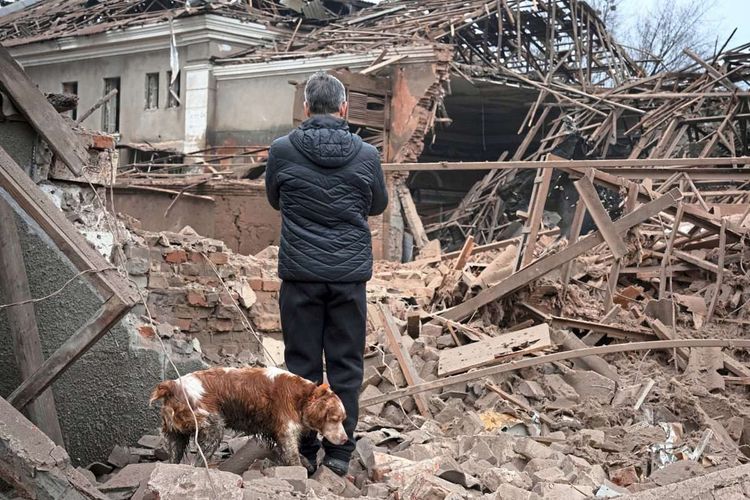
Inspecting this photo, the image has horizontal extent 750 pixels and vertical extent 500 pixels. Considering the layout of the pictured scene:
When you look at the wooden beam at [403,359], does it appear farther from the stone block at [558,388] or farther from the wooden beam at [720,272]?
the wooden beam at [720,272]

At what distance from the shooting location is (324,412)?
4.29m

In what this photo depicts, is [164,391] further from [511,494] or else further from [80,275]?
[511,494]

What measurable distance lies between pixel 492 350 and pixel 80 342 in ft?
13.4

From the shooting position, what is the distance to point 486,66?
23.0 m

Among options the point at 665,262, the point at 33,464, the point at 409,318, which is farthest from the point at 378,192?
the point at 665,262

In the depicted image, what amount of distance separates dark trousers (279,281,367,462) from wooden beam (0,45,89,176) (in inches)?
66.8

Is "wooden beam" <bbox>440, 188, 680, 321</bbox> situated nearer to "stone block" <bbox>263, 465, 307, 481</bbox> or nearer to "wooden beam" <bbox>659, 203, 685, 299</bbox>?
"wooden beam" <bbox>659, 203, 685, 299</bbox>

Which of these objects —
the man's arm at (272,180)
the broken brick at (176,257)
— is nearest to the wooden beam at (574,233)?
the broken brick at (176,257)

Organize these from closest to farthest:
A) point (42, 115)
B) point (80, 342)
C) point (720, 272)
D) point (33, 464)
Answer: point (33, 464)
point (80, 342)
point (42, 115)
point (720, 272)

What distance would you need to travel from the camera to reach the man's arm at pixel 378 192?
4.57 meters

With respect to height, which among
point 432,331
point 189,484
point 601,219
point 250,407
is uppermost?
point 601,219

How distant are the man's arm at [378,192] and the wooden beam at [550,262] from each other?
394cm

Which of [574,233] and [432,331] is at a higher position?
[574,233]

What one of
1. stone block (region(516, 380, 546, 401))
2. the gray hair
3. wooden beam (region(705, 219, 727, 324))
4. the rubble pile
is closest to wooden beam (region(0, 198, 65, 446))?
the rubble pile
